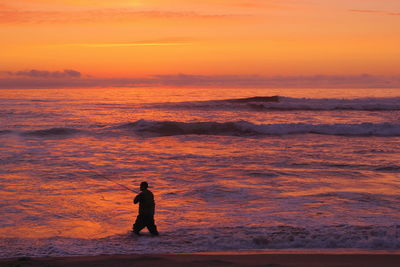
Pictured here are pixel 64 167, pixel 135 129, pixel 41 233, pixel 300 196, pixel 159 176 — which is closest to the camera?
pixel 41 233

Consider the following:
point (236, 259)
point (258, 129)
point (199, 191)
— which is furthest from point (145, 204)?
point (258, 129)

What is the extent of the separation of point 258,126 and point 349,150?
9.70 metres

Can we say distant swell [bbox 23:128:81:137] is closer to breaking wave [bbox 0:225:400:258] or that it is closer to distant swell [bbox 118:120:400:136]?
distant swell [bbox 118:120:400:136]

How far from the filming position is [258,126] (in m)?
28.4

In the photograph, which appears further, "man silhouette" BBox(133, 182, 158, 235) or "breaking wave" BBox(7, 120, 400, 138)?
"breaking wave" BBox(7, 120, 400, 138)

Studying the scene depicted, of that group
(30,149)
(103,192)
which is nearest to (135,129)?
(30,149)

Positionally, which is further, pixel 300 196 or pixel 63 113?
pixel 63 113

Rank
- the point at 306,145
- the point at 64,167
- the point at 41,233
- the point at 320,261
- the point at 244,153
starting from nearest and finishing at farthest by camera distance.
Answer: the point at 320,261, the point at 41,233, the point at 64,167, the point at 244,153, the point at 306,145

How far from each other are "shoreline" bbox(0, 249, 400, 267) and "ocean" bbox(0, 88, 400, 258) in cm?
33


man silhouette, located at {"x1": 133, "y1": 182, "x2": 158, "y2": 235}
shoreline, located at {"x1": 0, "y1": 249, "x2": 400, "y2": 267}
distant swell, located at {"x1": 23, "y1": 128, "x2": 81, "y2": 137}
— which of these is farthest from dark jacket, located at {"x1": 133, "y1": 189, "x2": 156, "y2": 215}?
distant swell, located at {"x1": 23, "y1": 128, "x2": 81, "y2": 137}

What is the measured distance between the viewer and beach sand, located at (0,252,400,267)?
20.6 ft

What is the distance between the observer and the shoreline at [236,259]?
20.6 feet

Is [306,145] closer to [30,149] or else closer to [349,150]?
[349,150]

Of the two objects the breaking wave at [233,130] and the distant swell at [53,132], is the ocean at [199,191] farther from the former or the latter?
the breaking wave at [233,130]
